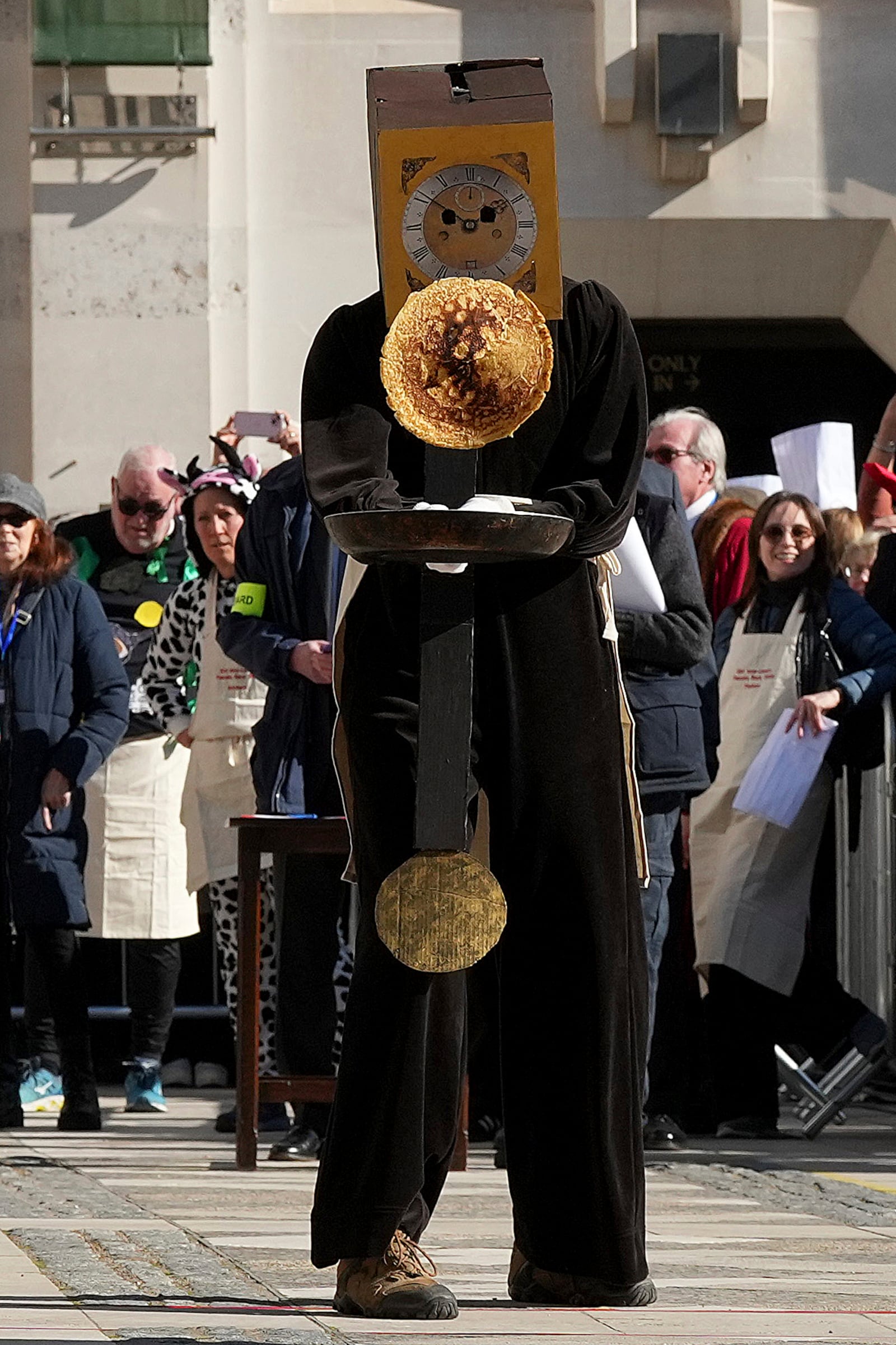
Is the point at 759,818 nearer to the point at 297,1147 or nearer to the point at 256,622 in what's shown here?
the point at 256,622

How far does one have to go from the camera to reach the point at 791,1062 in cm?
788

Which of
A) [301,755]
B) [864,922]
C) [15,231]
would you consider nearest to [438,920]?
[301,755]

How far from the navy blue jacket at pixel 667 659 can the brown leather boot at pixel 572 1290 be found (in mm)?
2923

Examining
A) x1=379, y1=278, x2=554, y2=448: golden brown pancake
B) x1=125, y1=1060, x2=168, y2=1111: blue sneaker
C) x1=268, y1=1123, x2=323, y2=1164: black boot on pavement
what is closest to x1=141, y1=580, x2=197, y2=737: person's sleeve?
x1=125, y1=1060, x2=168, y2=1111: blue sneaker

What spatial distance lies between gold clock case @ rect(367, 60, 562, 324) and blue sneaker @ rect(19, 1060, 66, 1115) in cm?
479

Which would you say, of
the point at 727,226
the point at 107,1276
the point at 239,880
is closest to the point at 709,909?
the point at 239,880

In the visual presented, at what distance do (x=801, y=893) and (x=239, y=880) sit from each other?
2008mm

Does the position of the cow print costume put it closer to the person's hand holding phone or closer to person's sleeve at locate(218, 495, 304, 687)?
person's sleeve at locate(218, 495, 304, 687)

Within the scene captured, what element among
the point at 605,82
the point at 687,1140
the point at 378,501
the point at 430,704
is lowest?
the point at 687,1140

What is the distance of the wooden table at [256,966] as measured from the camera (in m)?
6.56

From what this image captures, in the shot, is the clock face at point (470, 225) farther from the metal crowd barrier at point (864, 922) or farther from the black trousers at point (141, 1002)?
the black trousers at point (141, 1002)

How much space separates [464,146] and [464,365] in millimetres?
365

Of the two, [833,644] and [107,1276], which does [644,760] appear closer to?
[833,644]

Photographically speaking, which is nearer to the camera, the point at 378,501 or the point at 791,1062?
the point at 378,501
